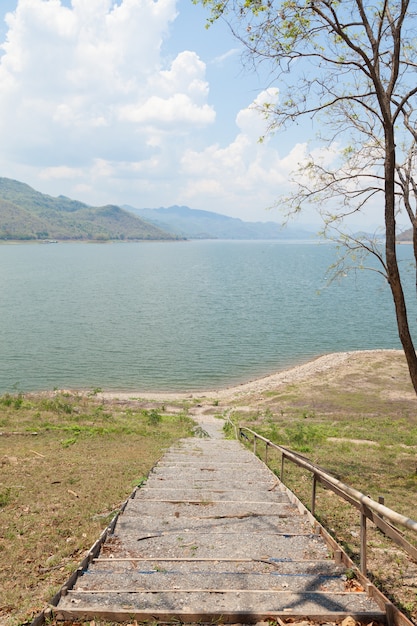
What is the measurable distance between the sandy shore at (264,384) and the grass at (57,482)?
8.78m

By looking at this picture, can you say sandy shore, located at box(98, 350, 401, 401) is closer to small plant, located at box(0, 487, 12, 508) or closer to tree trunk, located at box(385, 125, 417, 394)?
small plant, located at box(0, 487, 12, 508)

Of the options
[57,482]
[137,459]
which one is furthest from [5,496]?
[137,459]

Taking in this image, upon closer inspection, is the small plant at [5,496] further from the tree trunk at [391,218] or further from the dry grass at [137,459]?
the tree trunk at [391,218]

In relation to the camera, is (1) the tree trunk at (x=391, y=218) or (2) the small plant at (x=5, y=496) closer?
(2) the small plant at (x=5, y=496)

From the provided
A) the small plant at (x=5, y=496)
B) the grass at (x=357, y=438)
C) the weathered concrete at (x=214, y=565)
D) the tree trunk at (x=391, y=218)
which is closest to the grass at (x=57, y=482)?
the small plant at (x=5, y=496)

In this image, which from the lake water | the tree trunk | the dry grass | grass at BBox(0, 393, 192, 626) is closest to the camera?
grass at BBox(0, 393, 192, 626)

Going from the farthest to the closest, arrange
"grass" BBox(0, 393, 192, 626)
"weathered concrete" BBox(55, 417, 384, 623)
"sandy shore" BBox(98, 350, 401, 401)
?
"sandy shore" BBox(98, 350, 401, 401) → "grass" BBox(0, 393, 192, 626) → "weathered concrete" BBox(55, 417, 384, 623)

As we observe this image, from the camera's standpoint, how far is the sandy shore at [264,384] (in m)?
31.3

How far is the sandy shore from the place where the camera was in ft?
103

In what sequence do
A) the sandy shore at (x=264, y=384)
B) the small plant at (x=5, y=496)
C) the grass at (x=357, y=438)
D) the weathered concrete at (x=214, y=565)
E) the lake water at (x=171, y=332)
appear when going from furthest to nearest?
1. the lake water at (x=171, y=332)
2. the sandy shore at (x=264, y=384)
3. the small plant at (x=5, y=496)
4. the grass at (x=357, y=438)
5. the weathered concrete at (x=214, y=565)

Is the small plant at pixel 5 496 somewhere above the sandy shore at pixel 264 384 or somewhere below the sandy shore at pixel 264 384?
above

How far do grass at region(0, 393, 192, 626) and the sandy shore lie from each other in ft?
28.8

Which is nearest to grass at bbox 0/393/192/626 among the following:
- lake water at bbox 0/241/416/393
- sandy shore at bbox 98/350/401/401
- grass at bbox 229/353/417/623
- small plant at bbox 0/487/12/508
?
small plant at bbox 0/487/12/508

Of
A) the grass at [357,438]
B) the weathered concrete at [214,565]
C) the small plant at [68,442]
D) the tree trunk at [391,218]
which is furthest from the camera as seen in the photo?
the small plant at [68,442]
